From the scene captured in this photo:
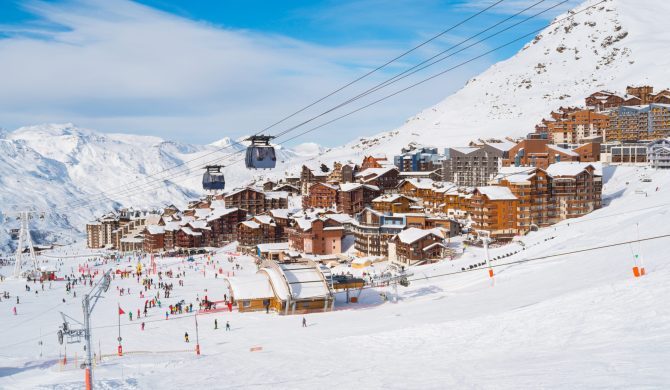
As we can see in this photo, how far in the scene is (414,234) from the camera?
50.8 m

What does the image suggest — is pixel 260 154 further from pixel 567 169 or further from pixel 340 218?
pixel 567 169

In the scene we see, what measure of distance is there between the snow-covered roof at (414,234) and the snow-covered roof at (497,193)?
336 inches


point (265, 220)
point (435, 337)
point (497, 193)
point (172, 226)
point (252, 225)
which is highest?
point (497, 193)

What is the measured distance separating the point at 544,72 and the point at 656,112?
85.1m

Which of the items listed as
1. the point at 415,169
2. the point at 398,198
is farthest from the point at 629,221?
the point at 415,169

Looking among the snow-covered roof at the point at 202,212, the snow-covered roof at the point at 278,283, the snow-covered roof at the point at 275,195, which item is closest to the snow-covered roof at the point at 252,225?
the snow-covered roof at the point at 275,195

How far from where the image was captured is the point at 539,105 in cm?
14962

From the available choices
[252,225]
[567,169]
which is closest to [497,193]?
[567,169]

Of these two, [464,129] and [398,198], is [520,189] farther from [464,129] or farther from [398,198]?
[464,129]

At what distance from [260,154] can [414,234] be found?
1068 inches

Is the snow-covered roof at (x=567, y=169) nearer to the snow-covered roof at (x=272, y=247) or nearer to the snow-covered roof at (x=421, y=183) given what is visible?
the snow-covered roof at (x=421, y=183)

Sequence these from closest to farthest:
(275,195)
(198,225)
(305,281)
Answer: (305,281)
(198,225)
(275,195)

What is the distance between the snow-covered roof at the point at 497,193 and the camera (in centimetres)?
5603

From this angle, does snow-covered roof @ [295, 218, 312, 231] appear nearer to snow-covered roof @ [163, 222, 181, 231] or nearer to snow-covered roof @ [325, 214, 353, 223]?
snow-covered roof @ [325, 214, 353, 223]
